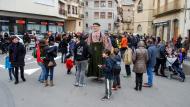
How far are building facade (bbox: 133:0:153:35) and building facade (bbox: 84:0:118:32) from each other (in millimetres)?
31557

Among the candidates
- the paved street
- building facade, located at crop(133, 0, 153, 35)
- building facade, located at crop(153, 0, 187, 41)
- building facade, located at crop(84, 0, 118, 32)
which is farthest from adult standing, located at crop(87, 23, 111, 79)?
building facade, located at crop(84, 0, 118, 32)

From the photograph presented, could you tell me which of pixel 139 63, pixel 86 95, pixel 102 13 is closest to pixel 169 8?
pixel 139 63

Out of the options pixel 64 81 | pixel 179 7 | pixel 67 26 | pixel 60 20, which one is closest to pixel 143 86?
pixel 64 81

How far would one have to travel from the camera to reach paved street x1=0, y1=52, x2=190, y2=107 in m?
8.23

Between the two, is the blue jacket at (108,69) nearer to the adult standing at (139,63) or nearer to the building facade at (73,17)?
the adult standing at (139,63)

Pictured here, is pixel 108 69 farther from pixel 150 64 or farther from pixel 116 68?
pixel 150 64

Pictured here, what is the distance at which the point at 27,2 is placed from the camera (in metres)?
39.4

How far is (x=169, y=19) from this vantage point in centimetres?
3344

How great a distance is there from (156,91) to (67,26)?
5632cm

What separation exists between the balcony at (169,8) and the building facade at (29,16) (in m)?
15.4

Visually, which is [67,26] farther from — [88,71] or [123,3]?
[88,71]

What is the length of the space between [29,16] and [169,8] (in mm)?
18249

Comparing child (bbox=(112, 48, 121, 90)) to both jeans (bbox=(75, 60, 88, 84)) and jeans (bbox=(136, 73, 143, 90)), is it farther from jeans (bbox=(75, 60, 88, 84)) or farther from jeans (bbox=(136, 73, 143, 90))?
jeans (bbox=(75, 60, 88, 84))

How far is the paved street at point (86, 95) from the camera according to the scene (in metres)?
8.23
